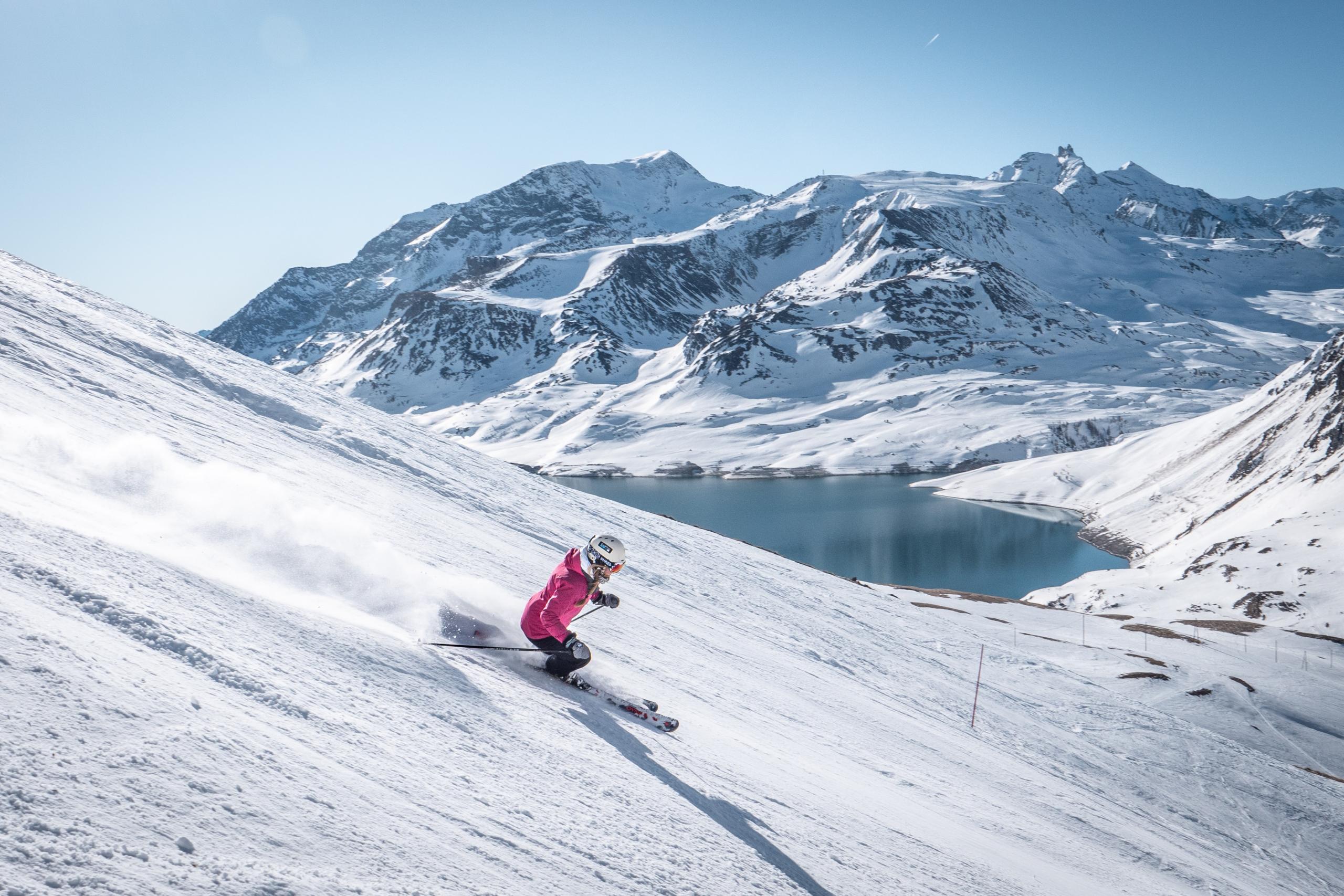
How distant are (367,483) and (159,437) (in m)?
4.08

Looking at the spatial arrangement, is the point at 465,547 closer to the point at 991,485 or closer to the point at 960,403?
the point at 991,485

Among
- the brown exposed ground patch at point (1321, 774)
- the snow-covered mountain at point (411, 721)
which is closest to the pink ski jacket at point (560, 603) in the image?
the snow-covered mountain at point (411, 721)

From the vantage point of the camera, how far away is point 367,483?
14.9 meters

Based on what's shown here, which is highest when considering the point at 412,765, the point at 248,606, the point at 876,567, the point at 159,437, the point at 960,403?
the point at 960,403

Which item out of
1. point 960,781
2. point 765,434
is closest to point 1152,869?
point 960,781

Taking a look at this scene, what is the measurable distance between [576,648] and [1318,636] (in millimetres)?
49781

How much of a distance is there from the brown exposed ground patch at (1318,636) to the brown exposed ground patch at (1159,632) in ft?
25.4

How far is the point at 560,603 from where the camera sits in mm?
8391

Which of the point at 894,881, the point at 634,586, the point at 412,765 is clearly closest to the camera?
the point at 412,765

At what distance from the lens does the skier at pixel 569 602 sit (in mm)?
8383

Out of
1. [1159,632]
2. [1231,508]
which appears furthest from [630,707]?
[1231,508]

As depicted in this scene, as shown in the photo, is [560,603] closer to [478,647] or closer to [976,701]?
[478,647]

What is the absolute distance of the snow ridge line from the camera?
5488 mm

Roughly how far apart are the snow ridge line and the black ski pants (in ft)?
10.6
